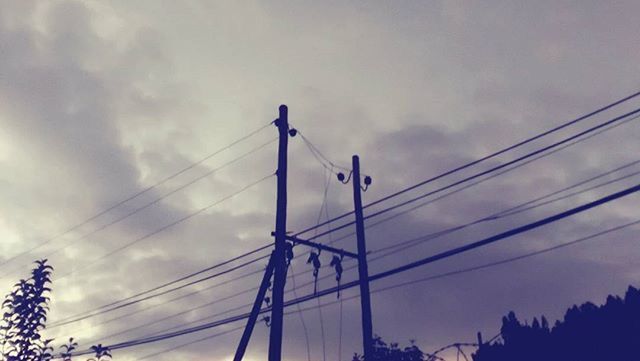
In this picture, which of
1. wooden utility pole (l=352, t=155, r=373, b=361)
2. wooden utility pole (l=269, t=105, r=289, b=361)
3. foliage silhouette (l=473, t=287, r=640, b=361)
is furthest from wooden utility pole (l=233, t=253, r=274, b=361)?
foliage silhouette (l=473, t=287, r=640, b=361)

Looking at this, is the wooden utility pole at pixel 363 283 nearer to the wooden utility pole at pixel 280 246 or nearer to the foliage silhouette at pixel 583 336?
the wooden utility pole at pixel 280 246

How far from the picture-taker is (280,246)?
16.8 meters

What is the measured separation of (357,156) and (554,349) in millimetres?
26757

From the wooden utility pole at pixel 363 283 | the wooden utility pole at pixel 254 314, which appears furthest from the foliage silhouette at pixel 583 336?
the wooden utility pole at pixel 254 314

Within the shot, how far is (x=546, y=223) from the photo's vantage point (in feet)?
37.3

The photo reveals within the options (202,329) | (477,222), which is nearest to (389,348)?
(202,329)

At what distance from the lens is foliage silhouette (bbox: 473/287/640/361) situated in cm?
3662

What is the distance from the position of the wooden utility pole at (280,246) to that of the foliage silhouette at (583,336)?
28478 millimetres

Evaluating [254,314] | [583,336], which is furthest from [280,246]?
[583,336]

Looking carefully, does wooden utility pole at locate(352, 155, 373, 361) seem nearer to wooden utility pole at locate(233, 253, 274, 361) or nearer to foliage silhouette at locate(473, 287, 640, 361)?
wooden utility pole at locate(233, 253, 274, 361)

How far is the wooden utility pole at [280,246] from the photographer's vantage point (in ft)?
51.0

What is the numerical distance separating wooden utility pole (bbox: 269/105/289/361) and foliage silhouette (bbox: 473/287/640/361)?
1121 inches

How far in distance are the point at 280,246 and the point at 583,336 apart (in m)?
29.3

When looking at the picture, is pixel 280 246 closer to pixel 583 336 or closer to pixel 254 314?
pixel 254 314
